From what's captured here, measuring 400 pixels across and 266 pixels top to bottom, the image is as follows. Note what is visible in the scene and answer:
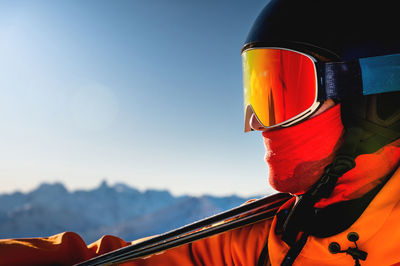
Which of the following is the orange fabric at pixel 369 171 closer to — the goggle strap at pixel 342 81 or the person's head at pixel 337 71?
the person's head at pixel 337 71

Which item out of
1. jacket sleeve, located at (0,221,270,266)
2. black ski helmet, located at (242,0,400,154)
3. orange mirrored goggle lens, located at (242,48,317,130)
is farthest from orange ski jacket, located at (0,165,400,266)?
orange mirrored goggle lens, located at (242,48,317,130)

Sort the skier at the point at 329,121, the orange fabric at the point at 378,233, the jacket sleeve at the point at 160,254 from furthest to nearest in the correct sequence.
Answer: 1. the jacket sleeve at the point at 160,254
2. the skier at the point at 329,121
3. the orange fabric at the point at 378,233

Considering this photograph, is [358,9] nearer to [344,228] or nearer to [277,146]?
[277,146]

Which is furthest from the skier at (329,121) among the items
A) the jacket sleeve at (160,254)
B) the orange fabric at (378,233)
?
the jacket sleeve at (160,254)

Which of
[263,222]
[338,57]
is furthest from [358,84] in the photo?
[263,222]

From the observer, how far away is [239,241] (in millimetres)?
1530

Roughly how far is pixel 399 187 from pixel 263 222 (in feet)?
2.36

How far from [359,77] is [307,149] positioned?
384mm

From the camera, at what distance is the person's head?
120 centimetres

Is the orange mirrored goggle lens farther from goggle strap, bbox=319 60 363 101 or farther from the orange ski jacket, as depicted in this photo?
the orange ski jacket

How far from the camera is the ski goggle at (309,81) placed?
120cm

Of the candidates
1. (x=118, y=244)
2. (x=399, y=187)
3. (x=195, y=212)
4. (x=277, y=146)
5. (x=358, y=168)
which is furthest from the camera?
(x=195, y=212)

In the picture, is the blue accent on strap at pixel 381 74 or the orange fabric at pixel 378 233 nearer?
the orange fabric at pixel 378 233

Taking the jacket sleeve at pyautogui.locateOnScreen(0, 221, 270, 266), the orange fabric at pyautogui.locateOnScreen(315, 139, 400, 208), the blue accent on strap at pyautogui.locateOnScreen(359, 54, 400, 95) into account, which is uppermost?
the blue accent on strap at pyautogui.locateOnScreen(359, 54, 400, 95)
